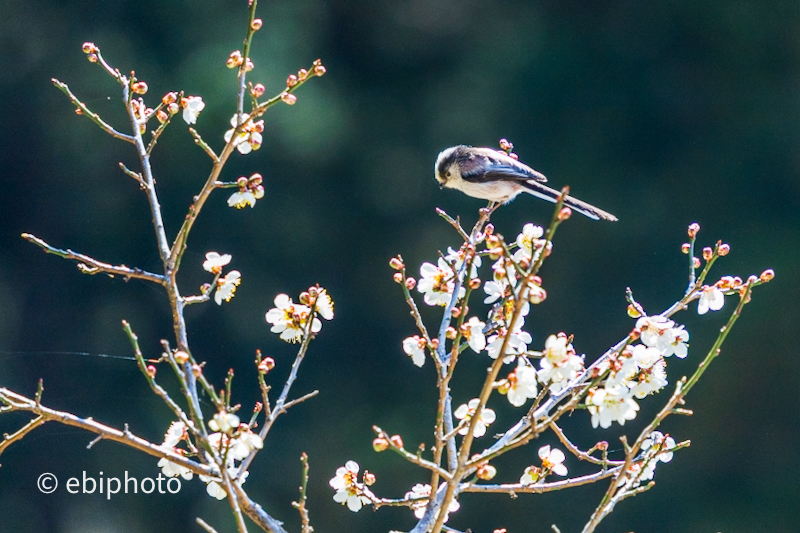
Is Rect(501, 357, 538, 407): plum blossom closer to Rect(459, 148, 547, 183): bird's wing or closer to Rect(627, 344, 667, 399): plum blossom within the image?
Rect(627, 344, 667, 399): plum blossom

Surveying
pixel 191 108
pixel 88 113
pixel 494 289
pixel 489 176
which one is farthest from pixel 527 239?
pixel 489 176

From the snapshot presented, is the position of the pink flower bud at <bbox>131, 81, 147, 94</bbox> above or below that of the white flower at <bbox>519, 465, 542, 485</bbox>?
above

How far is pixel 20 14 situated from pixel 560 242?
3.95 metres

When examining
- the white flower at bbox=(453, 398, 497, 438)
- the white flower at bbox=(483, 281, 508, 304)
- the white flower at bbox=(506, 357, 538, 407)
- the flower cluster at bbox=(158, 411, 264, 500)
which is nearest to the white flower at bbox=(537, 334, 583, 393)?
the white flower at bbox=(506, 357, 538, 407)

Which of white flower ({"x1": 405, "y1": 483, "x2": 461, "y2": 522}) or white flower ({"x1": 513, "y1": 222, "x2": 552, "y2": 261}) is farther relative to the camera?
white flower ({"x1": 513, "y1": 222, "x2": 552, "y2": 261})

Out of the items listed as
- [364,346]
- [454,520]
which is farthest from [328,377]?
[454,520]

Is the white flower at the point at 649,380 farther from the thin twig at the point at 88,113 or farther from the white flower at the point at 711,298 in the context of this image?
the thin twig at the point at 88,113

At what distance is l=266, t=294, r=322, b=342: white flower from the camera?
1441 millimetres

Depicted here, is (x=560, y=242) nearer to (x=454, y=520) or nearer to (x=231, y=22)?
(x=454, y=520)

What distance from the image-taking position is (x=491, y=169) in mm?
2416

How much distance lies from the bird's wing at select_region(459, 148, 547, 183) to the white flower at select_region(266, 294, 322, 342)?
0.98m

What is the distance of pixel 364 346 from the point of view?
231 inches

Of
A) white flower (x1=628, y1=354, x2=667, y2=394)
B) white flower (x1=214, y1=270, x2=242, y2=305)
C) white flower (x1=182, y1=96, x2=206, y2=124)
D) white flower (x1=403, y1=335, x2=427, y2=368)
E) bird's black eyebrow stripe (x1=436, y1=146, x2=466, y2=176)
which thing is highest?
bird's black eyebrow stripe (x1=436, y1=146, x2=466, y2=176)

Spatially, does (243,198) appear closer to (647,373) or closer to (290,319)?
(290,319)
